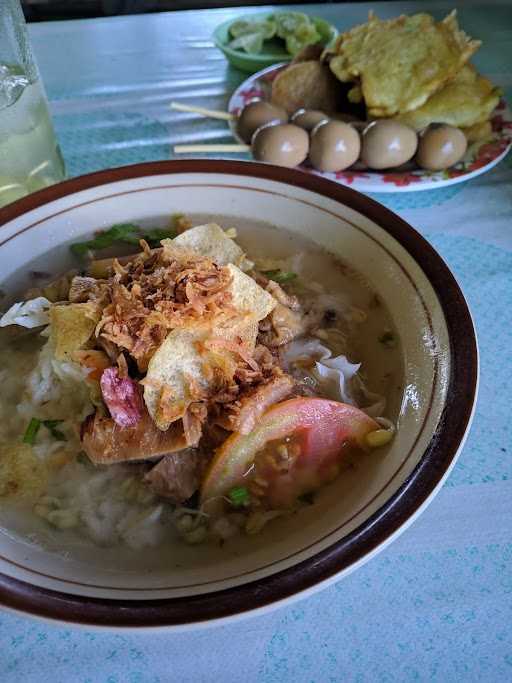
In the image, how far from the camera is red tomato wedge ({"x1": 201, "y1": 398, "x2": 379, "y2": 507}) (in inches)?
37.9

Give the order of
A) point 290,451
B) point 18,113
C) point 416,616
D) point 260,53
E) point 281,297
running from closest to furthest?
1. point 416,616
2. point 290,451
3. point 281,297
4. point 18,113
5. point 260,53

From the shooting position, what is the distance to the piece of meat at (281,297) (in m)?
1.21

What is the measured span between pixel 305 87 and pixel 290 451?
132cm

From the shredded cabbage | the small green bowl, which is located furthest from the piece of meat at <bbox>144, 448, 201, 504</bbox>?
the small green bowl

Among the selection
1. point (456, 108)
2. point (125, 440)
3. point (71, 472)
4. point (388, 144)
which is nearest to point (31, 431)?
point (71, 472)

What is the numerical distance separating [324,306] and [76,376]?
22.0 inches

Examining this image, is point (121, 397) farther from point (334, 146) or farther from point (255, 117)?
point (255, 117)

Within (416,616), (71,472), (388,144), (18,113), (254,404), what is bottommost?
(416,616)

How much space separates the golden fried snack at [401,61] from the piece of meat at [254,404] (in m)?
1.07

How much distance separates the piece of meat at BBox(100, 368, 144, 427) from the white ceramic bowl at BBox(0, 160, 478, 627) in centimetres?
22

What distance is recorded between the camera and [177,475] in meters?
0.99

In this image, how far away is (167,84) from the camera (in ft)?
7.02

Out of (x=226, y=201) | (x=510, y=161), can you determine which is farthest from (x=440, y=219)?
(x=226, y=201)

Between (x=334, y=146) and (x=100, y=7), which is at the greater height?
(x=100, y=7)
